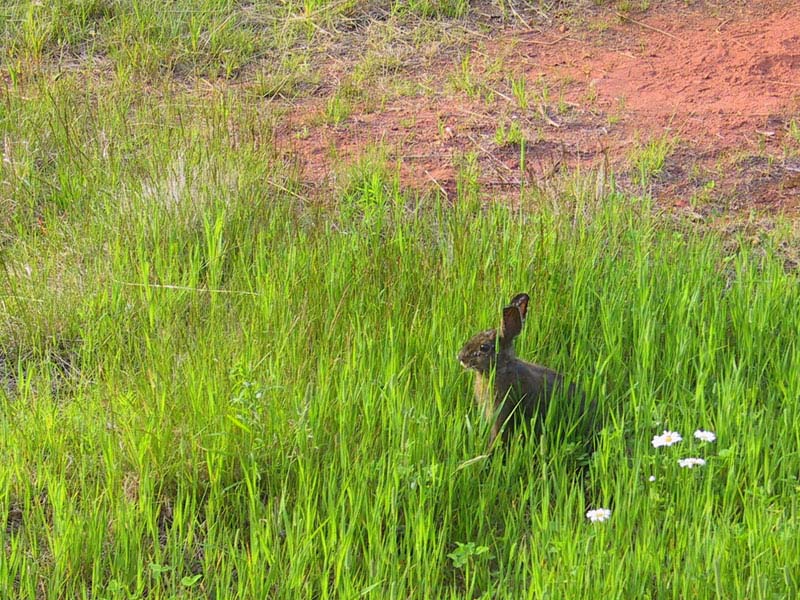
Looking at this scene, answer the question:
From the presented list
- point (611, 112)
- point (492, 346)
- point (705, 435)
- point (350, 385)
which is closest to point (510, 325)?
point (492, 346)

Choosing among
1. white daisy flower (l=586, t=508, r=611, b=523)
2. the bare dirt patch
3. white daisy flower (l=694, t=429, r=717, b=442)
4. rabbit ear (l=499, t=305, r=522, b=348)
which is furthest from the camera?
the bare dirt patch

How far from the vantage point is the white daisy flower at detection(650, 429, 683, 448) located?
338 centimetres

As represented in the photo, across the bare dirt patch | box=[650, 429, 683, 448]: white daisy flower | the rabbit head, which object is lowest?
box=[650, 429, 683, 448]: white daisy flower

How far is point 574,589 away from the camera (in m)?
2.88

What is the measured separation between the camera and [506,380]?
3.71 meters

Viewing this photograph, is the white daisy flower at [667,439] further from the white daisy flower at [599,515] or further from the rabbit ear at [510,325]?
the rabbit ear at [510,325]

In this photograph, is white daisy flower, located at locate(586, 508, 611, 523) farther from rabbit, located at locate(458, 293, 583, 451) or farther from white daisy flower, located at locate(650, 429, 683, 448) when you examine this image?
rabbit, located at locate(458, 293, 583, 451)

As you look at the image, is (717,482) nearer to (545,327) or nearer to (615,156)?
(545,327)

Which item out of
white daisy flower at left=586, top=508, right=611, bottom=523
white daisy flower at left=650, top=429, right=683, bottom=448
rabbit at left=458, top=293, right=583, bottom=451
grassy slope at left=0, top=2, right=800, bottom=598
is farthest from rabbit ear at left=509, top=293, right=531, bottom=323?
white daisy flower at left=586, top=508, right=611, bottom=523

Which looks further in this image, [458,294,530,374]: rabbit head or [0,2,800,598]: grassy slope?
[458,294,530,374]: rabbit head

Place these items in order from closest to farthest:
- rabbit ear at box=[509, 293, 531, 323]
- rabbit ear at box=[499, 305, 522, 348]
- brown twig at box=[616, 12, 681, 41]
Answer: rabbit ear at box=[499, 305, 522, 348] → rabbit ear at box=[509, 293, 531, 323] → brown twig at box=[616, 12, 681, 41]

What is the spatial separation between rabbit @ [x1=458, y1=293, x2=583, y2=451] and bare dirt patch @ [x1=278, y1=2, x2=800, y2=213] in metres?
1.61

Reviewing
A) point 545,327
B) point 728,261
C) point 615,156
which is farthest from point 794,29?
point 545,327

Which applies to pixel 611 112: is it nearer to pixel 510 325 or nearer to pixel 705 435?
pixel 510 325
